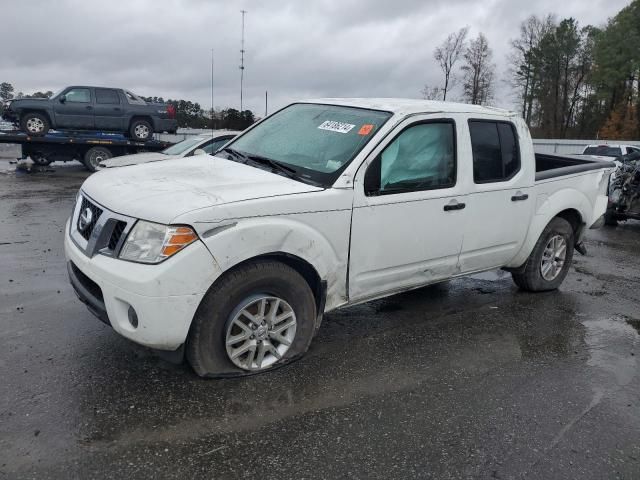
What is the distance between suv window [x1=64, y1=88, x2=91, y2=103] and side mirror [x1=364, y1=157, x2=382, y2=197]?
52.6 ft

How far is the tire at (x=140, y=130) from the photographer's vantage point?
18.0 meters

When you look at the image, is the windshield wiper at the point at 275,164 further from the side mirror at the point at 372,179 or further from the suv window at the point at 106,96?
the suv window at the point at 106,96

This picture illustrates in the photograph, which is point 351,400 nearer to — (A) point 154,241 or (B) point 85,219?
(A) point 154,241

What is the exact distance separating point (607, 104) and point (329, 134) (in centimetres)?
6034

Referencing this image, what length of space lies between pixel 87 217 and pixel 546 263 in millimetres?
4390

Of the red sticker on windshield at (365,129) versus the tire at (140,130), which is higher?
the red sticker on windshield at (365,129)

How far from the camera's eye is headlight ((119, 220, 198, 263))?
10.0 ft

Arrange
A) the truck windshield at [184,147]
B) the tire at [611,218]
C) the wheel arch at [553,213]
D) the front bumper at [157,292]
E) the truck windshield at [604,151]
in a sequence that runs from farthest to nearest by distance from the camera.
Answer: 1. the truck windshield at [604,151]
2. the tire at [611,218]
3. the truck windshield at [184,147]
4. the wheel arch at [553,213]
5. the front bumper at [157,292]

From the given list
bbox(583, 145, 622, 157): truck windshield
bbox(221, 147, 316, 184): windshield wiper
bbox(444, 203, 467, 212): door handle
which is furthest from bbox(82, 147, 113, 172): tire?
bbox(583, 145, 622, 157): truck windshield

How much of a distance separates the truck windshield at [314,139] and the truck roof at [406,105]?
0.08 metres

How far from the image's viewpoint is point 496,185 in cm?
470

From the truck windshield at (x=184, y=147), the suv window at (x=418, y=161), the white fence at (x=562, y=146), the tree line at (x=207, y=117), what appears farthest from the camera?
the white fence at (x=562, y=146)

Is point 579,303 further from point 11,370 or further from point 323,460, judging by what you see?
point 11,370

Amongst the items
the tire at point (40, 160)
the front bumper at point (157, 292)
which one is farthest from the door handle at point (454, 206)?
the tire at point (40, 160)
